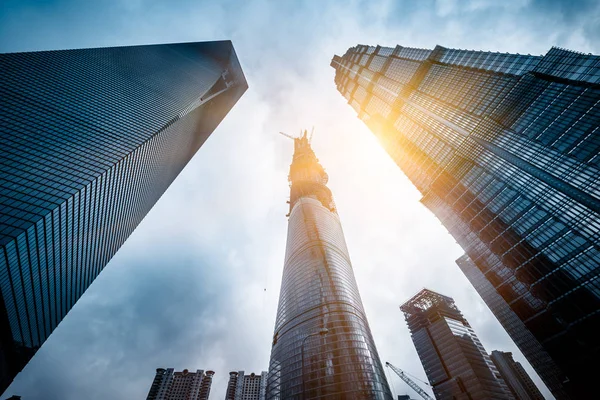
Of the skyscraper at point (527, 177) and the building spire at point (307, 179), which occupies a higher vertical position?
the building spire at point (307, 179)

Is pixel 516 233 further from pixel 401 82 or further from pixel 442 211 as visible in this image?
pixel 401 82

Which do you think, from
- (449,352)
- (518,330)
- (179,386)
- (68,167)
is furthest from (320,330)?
(179,386)

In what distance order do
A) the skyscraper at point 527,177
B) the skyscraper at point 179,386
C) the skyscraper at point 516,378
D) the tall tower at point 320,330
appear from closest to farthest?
1. the skyscraper at point 527,177
2. the tall tower at point 320,330
3. the skyscraper at point 179,386
4. the skyscraper at point 516,378

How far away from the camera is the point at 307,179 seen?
15538 cm

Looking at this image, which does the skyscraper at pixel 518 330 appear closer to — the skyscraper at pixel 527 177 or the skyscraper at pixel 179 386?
the skyscraper at pixel 527 177

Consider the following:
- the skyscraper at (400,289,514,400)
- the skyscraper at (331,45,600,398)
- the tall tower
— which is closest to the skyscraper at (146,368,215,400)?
the tall tower

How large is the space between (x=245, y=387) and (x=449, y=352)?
4227 inches

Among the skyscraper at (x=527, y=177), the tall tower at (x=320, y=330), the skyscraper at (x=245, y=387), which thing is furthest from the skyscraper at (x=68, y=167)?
the skyscraper at (x=245, y=387)

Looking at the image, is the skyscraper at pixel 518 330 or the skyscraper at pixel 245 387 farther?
the skyscraper at pixel 245 387

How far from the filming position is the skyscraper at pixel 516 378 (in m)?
152

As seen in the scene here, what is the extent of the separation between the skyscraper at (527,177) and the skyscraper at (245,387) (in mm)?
133384

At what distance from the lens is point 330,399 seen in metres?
51.8

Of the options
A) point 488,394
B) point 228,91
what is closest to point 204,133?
point 228,91

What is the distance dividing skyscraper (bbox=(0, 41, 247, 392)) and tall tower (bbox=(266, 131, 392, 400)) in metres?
58.2
